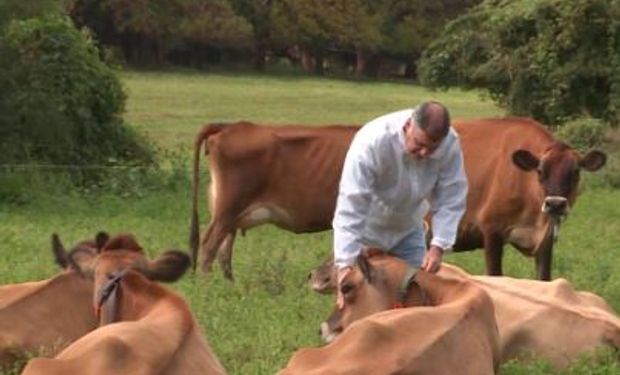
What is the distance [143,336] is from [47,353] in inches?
61.8

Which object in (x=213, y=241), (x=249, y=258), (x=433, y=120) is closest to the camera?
(x=433, y=120)

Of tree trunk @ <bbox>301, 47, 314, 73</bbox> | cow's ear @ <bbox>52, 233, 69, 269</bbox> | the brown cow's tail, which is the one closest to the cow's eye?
cow's ear @ <bbox>52, 233, 69, 269</bbox>

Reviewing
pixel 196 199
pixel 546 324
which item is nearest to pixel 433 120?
pixel 546 324

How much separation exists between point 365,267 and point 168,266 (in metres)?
0.99

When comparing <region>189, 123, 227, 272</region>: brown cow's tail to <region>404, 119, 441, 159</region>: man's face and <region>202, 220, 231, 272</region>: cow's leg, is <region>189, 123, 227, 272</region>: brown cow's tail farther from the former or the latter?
<region>404, 119, 441, 159</region>: man's face

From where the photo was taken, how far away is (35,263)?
1301cm

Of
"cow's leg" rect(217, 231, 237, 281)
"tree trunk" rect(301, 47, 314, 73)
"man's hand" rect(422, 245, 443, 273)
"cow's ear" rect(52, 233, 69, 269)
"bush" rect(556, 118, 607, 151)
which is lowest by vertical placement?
"tree trunk" rect(301, 47, 314, 73)

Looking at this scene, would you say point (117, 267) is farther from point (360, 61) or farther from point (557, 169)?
point (360, 61)

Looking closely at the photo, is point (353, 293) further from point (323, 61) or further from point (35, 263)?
point (323, 61)

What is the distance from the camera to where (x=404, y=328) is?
669 centimetres

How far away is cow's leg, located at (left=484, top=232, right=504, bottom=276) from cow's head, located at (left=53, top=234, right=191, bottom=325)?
503 cm

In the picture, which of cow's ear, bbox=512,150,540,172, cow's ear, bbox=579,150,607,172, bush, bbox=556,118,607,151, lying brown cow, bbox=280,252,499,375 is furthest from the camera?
bush, bbox=556,118,607,151

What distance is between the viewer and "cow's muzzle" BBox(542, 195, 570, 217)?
451 inches

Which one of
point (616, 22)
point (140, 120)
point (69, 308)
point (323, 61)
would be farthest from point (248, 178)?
point (323, 61)
